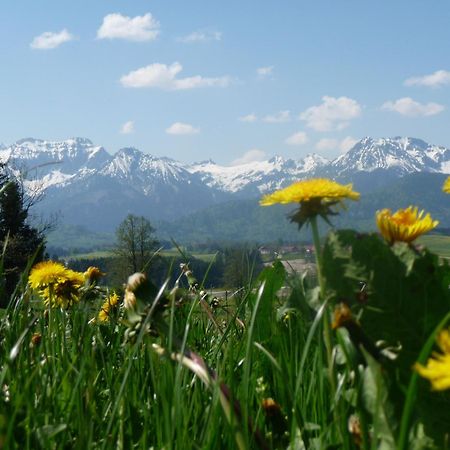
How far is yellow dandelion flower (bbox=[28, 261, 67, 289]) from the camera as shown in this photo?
9.15 ft

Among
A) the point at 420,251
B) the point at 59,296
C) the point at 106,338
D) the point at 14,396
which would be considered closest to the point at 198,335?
the point at 106,338

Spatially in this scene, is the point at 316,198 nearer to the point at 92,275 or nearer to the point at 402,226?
the point at 402,226

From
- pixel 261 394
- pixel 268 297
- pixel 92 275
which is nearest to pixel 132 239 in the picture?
pixel 92 275

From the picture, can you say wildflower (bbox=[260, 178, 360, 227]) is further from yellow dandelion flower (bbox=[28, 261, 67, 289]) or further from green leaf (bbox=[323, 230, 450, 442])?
yellow dandelion flower (bbox=[28, 261, 67, 289])

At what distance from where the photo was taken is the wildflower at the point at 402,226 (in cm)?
119

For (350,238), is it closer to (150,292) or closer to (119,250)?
(150,292)

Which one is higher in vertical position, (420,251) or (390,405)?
(420,251)

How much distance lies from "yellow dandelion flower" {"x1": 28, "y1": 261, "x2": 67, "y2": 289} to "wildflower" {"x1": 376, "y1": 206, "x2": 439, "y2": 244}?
1.86m

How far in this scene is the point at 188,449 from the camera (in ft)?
3.97

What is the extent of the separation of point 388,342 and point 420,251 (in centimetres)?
18

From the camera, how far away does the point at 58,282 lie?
2809mm

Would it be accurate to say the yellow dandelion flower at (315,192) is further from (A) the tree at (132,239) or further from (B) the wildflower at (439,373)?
(A) the tree at (132,239)

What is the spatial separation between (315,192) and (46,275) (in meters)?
1.79

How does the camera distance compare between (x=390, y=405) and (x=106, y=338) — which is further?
(x=106, y=338)
